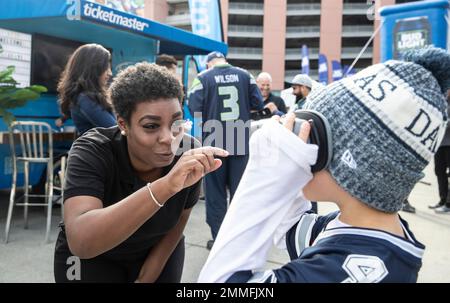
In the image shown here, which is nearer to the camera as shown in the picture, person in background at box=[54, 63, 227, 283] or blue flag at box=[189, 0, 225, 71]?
person in background at box=[54, 63, 227, 283]

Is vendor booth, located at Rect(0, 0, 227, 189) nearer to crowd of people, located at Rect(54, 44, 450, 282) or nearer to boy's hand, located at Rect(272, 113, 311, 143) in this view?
crowd of people, located at Rect(54, 44, 450, 282)

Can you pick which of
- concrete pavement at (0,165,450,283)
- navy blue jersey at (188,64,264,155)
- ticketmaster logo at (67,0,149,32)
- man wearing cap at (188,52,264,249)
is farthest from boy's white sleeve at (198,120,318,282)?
ticketmaster logo at (67,0,149,32)

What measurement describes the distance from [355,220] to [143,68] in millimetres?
930

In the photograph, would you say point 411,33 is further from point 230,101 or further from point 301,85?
point 230,101

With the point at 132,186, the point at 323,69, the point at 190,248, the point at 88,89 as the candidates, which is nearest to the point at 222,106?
Answer: the point at 88,89

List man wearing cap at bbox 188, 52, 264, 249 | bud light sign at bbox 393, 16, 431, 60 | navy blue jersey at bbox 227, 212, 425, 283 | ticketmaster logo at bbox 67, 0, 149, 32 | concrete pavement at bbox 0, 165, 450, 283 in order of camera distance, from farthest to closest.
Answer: bud light sign at bbox 393, 16, 431, 60, ticketmaster logo at bbox 67, 0, 149, 32, man wearing cap at bbox 188, 52, 264, 249, concrete pavement at bbox 0, 165, 450, 283, navy blue jersey at bbox 227, 212, 425, 283

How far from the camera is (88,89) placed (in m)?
3.23

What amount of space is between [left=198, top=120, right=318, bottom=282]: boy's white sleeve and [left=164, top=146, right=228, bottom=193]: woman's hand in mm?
301

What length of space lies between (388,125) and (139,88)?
2.79 feet

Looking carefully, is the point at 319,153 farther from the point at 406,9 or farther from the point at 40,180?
the point at 406,9

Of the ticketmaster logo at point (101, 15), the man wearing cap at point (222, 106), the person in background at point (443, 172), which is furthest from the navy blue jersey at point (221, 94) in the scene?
the person in background at point (443, 172)

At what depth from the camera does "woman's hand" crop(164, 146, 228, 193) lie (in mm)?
1099

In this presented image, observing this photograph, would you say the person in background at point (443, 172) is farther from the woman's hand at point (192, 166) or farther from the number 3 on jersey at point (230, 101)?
the woman's hand at point (192, 166)
